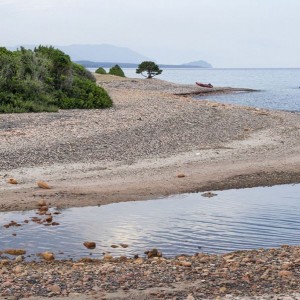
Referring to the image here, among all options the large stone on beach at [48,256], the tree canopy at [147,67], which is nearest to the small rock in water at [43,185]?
the large stone on beach at [48,256]

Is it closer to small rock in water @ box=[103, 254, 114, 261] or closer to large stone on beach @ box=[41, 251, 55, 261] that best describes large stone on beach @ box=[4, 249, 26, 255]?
large stone on beach @ box=[41, 251, 55, 261]

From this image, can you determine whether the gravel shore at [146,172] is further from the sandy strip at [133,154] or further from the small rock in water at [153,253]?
the small rock in water at [153,253]

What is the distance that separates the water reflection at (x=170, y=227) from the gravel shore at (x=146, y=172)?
2.11 feet

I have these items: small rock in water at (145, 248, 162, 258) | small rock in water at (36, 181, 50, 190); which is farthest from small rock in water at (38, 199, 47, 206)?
small rock in water at (145, 248, 162, 258)

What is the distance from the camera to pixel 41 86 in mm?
28812

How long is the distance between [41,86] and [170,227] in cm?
1889

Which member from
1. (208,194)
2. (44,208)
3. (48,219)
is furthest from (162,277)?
(208,194)

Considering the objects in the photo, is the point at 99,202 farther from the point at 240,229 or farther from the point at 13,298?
the point at 13,298

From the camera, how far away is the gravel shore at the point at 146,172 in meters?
7.67

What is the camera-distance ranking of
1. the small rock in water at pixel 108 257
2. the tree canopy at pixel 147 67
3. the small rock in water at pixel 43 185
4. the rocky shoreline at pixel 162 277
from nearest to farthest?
1. the rocky shoreline at pixel 162 277
2. the small rock in water at pixel 108 257
3. the small rock in water at pixel 43 185
4. the tree canopy at pixel 147 67

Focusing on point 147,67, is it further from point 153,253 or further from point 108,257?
point 108,257

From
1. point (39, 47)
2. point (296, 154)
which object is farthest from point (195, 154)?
point (39, 47)

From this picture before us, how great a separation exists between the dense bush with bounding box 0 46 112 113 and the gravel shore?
1.52m

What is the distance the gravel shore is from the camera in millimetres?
7672
